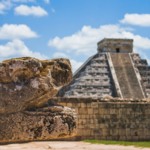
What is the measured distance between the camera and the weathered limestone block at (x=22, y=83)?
4.39 metres

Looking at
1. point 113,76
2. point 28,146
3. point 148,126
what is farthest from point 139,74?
point 28,146

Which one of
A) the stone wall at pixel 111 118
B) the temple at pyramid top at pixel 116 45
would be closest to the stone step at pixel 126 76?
the temple at pyramid top at pixel 116 45

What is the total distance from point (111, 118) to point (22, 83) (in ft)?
34.2

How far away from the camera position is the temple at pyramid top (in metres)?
50.4

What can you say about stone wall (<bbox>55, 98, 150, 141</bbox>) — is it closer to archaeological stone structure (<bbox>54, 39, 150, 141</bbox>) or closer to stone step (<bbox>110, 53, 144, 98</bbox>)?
archaeological stone structure (<bbox>54, 39, 150, 141</bbox>)

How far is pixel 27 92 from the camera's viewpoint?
14.5 feet

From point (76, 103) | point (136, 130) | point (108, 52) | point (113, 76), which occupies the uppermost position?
point (108, 52)

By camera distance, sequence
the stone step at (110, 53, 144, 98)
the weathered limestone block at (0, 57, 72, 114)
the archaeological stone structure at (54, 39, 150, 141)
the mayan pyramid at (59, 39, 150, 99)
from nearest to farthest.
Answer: the weathered limestone block at (0, 57, 72, 114) → the archaeological stone structure at (54, 39, 150, 141) → the mayan pyramid at (59, 39, 150, 99) → the stone step at (110, 53, 144, 98)

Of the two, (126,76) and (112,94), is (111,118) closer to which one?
(112,94)

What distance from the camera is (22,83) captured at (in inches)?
174

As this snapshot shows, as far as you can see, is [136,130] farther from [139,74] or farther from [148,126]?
[139,74]

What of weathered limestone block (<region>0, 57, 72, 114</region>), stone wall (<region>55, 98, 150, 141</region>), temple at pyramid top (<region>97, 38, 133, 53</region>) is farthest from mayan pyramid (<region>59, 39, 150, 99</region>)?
weathered limestone block (<region>0, 57, 72, 114</region>)

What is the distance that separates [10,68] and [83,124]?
9.93m

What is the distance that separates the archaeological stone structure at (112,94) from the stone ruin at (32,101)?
8694 mm
